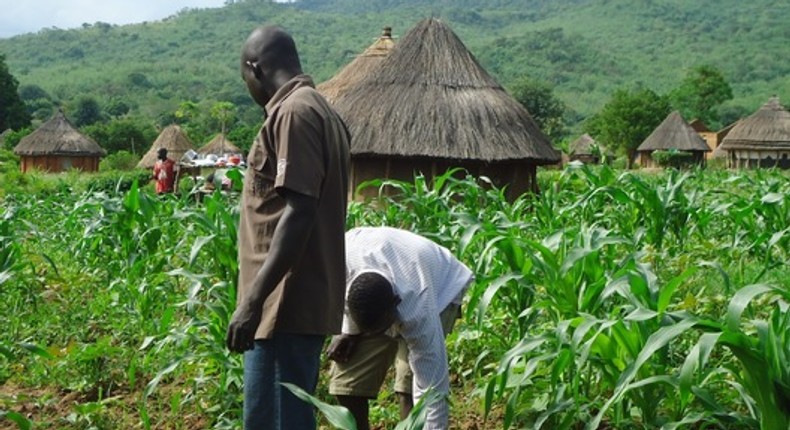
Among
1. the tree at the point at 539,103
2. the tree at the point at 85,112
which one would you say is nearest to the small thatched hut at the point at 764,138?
the tree at the point at 539,103

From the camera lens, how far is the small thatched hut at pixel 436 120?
14070 mm

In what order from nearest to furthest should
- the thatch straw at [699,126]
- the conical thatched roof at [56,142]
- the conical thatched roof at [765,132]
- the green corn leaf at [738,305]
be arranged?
the green corn leaf at [738,305] → the conical thatched roof at [765,132] → the conical thatched roof at [56,142] → the thatch straw at [699,126]

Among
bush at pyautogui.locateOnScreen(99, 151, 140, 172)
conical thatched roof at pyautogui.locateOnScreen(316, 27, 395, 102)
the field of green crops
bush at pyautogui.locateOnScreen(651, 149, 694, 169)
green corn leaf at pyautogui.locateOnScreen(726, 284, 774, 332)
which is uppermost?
conical thatched roof at pyautogui.locateOnScreen(316, 27, 395, 102)

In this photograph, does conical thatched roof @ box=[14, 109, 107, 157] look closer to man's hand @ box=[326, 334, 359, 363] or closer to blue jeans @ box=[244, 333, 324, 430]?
man's hand @ box=[326, 334, 359, 363]

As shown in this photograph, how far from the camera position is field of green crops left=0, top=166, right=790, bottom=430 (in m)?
2.77

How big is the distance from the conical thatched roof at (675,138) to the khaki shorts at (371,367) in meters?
35.4

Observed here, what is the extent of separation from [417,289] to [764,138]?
34.6m

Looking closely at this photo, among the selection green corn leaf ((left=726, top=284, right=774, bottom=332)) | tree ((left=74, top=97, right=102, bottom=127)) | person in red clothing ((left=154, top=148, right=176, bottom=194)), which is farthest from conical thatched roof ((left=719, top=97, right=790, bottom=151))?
tree ((left=74, top=97, right=102, bottom=127))

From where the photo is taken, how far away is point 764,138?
1385 inches

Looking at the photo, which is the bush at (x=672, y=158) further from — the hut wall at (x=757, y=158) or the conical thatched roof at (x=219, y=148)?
the conical thatched roof at (x=219, y=148)

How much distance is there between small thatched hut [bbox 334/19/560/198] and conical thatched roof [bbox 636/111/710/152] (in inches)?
925

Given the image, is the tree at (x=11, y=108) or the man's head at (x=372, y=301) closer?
the man's head at (x=372, y=301)

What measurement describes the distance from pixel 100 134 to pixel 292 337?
46.8 meters

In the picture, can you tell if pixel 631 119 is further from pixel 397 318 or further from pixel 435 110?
pixel 397 318
